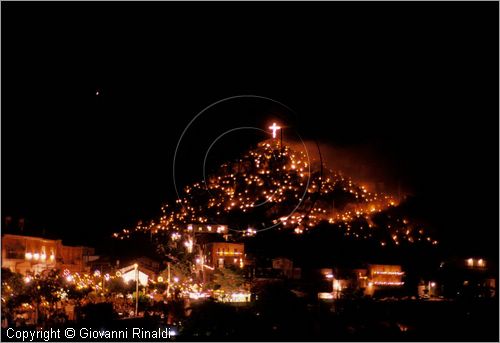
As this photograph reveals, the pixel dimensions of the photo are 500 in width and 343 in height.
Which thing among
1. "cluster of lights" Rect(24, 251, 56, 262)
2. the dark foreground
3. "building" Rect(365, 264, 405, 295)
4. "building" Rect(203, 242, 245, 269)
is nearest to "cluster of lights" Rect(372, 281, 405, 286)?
"building" Rect(365, 264, 405, 295)

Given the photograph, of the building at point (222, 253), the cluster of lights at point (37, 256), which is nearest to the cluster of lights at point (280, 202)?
the building at point (222, 253)

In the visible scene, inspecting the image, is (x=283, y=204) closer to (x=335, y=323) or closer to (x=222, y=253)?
(x=222, y=253)

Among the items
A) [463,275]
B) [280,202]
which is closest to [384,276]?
[463,275]

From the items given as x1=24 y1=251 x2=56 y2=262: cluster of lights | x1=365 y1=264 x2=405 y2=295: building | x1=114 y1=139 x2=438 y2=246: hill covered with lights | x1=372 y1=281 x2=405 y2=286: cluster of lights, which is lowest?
x1=372 y1=281 x2=405 y2=286: cluster of lights

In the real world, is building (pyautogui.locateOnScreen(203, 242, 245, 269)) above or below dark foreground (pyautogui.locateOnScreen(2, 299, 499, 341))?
above

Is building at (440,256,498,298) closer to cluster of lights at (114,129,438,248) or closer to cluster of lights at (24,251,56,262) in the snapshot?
cluster of lights at (114,129,438,248)

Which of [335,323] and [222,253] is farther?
[222,253]
